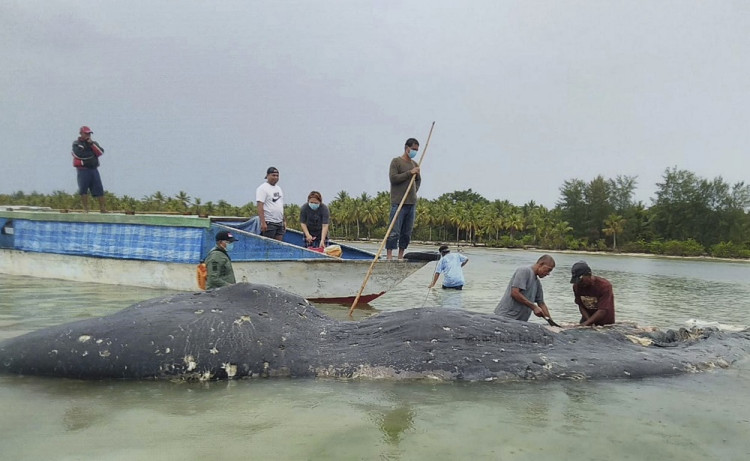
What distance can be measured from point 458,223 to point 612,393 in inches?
3239

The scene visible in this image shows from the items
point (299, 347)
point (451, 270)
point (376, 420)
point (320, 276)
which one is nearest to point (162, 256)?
point (320, 276)

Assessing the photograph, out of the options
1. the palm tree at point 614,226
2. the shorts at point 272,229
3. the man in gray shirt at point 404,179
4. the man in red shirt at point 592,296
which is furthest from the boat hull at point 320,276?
the palm tree at point 614,226

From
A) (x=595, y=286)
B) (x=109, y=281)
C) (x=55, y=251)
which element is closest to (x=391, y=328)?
(x=595, y=286)

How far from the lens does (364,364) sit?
4.95m

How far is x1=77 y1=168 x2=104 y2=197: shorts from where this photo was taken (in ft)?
39.3

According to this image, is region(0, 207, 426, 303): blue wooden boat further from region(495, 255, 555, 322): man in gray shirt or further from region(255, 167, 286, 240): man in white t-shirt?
region(495, 255, 555, 322): man in gray shirt

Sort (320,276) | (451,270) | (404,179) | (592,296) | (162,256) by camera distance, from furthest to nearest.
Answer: (451,270)
(162,256)
(320,276)
(404,179)
(592,296)

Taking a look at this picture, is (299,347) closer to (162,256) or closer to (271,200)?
(271,200)

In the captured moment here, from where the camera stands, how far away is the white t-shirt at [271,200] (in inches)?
408

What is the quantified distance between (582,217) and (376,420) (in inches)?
3307

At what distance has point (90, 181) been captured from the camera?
12117mm

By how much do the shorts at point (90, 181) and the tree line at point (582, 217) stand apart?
166 feet

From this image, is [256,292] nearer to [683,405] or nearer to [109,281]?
[683,405]

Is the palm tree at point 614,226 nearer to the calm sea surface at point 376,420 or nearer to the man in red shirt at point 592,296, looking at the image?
the man in red shirt at point 592,296
